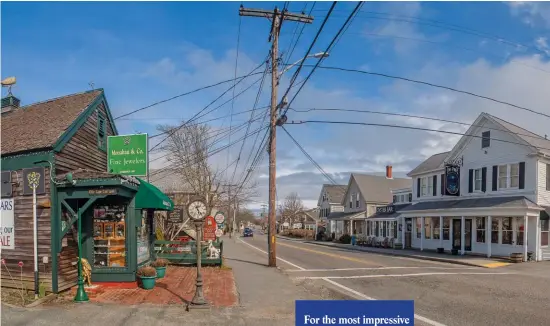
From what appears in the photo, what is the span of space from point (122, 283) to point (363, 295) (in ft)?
21.6

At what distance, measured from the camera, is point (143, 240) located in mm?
14367

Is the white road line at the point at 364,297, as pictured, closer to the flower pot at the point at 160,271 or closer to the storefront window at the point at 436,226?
the flower pot at the point at 160,271

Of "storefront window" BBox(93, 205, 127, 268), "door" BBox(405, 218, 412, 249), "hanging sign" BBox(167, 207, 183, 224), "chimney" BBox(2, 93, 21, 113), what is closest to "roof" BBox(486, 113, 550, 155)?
"door" BBox(405, 218, 412, 249)

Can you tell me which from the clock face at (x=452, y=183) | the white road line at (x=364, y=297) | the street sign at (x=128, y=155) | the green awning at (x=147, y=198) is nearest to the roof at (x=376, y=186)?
the clock face at (x=452, y=183)

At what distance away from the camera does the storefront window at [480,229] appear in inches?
1055

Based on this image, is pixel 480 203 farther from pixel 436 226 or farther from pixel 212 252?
pixel 212 252

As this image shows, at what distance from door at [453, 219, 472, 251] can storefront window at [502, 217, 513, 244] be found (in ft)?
9.16

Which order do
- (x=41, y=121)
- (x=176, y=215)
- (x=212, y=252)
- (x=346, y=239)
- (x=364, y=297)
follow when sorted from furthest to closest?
(x=346, y=239), (x=176, y=215), (x=212, y=252), (x=41, y=121), (x=364, y=297)

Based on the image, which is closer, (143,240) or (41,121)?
(41,121)

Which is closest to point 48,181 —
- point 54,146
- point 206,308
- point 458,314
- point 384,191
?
point 54,146

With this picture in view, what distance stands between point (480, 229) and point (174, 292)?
22.0 meters

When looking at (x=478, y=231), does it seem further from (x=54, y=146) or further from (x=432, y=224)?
(x=54, y=146)

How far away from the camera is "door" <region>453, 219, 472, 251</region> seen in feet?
91.4

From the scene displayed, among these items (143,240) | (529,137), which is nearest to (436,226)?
(529,137)
